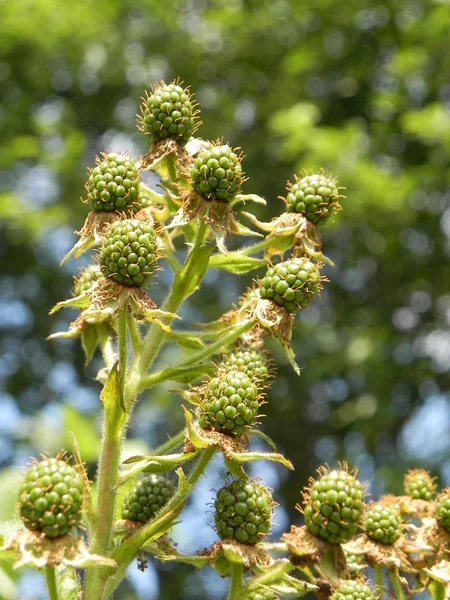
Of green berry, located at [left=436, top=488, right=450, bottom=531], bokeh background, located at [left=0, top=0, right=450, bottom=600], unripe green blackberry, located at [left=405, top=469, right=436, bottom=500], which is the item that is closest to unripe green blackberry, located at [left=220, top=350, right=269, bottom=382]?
green berry, located at [left=436, top=488, right=450, bottom=531]

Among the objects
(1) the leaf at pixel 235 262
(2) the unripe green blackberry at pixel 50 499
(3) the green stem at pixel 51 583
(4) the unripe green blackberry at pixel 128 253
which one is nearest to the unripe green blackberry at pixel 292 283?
(1) the leaf at pixel 235 262

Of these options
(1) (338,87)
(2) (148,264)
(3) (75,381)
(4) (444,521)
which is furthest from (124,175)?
(3) (75,381)

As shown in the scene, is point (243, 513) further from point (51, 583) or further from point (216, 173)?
point (216, 173)

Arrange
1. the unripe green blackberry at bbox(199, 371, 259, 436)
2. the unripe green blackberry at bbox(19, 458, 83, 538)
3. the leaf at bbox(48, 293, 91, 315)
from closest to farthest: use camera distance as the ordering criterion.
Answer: the unripe green blackberry at bbox(19, 458, 83, 538)
the unripe green blackberry at bbox(199, 371, 259, 436)
the leaf at bbox(48, 293, 91, 315)

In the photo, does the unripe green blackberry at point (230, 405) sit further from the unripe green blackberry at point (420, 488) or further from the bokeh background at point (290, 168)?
the bokeh background at point (290, 168)

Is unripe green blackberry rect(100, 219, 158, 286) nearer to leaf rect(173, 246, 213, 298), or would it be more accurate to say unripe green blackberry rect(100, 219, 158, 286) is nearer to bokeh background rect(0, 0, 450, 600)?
leaf rect(173, 246, 213, 298)

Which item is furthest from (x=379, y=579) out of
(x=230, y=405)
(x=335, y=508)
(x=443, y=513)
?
(x=230, y=405)
